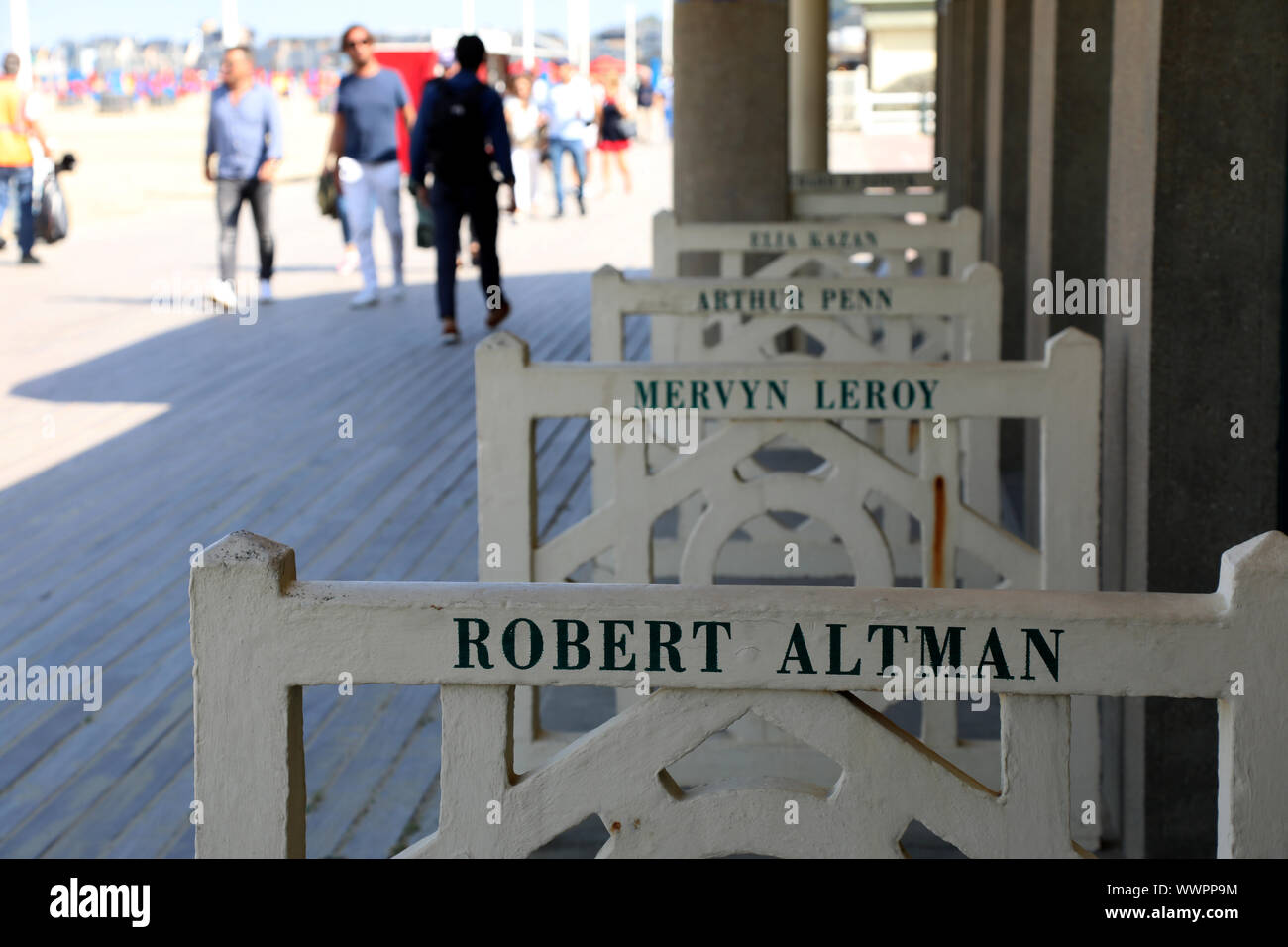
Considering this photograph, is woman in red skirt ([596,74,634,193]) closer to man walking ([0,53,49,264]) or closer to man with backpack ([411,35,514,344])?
man walking ([0,53,49,264])

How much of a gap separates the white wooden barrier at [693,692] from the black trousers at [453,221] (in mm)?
8546

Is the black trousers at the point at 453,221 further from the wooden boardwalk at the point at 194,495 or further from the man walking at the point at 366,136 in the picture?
the man walking at the point at 366,136

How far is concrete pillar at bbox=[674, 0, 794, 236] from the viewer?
9141mm

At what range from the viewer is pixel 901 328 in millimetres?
6148

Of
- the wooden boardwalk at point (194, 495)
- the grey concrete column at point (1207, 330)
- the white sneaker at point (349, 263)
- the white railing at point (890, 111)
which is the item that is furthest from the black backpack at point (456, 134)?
the white railing at point (890, 111)

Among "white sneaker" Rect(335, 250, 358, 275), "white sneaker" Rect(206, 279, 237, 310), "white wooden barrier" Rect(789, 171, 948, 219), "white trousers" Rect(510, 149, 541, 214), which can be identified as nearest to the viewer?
"white wooden barrier" Rect(789, 171, 948, 219)

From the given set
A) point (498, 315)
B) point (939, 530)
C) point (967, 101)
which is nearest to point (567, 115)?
point (498, 315)

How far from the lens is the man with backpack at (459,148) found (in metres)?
10.3

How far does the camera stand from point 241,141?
1141 cm

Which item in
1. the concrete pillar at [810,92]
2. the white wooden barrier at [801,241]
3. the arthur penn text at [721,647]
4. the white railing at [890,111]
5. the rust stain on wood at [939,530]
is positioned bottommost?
the rust stain on wood at [939,530]

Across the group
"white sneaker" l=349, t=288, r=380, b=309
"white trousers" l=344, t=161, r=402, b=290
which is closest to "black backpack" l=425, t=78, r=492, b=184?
"white trousers" l=344, t=161, r=402, b=290

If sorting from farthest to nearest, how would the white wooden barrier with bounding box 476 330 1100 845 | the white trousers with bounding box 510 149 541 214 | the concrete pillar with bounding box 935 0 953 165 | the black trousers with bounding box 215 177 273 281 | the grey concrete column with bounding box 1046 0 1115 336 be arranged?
the white trousers with bounding box 510 149 541 214 < the concrete pillar with bounding box 935 0 953 165 < the black trousers with bounding box 215 177 273 281 < the grey concrete column with bounding box 1046 0 1115 336 < the white wooden barrier with bounding box 476 330 1100 845

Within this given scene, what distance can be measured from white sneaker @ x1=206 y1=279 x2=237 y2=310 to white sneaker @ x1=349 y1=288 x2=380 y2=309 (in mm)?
825

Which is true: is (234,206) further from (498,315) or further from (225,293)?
(498,315)
